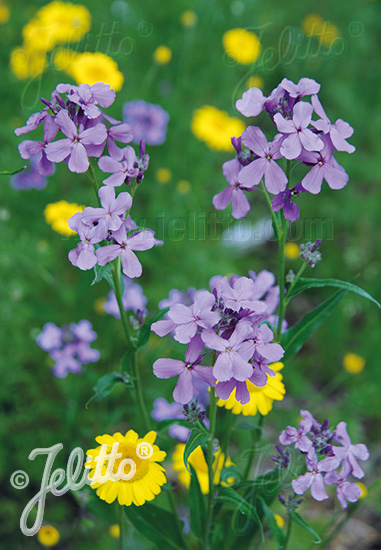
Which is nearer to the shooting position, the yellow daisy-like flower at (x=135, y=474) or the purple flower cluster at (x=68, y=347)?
the yellow daisy-like flower at (x=135, y=474)

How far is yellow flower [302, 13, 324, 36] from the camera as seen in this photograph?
4.89 metres

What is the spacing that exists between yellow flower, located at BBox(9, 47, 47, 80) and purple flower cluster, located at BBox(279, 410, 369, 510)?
9.80 feet

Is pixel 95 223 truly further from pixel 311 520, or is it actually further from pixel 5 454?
pixel 311 520

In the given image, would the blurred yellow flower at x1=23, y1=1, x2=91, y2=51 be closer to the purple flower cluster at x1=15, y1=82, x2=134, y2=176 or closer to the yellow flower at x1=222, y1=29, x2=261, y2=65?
the yellow flower at x1=222, y1=29, x2=261, y2=65

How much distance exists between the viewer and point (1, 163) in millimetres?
3379

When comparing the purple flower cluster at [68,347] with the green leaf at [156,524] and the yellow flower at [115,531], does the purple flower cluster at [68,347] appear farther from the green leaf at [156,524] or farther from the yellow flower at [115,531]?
the green leaf at [156,524]

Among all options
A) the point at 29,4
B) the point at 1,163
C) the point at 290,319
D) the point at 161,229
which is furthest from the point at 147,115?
the point at 29,4

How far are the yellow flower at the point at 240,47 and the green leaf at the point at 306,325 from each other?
287 cm

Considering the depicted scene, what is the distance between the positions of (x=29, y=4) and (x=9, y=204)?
205cm

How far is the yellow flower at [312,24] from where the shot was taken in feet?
16.0

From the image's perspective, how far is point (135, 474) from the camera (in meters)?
1.51

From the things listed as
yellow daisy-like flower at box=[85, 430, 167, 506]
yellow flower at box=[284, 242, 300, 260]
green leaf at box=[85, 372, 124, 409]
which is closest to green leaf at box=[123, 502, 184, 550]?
yellow daisy-like flower at box=[85, 430, 167, 506]

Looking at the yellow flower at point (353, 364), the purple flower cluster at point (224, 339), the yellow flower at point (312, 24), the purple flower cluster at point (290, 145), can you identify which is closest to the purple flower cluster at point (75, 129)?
the purple flower cluster at point (290, 145)

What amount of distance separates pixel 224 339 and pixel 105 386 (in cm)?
45
